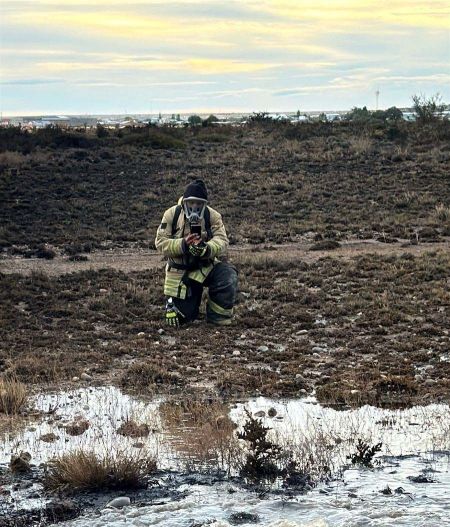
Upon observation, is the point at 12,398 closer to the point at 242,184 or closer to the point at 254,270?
the point at 254,270

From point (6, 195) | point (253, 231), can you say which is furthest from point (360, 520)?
point (6, 195)

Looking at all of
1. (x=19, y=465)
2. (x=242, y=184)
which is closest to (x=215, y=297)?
(x=19, y=465)

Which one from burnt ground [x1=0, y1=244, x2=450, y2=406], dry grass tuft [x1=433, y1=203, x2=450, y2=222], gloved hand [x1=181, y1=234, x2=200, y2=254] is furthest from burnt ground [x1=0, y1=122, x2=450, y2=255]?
gloved hand [x1=181, y1=234, x2=200, y2=254]

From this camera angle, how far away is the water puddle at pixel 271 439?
591 centimetres

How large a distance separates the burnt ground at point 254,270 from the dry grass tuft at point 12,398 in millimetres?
647

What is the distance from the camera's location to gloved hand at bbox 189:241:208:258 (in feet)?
35.3

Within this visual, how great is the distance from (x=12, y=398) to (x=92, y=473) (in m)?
2.06

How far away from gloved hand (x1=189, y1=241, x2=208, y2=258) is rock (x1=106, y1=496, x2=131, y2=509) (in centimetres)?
490

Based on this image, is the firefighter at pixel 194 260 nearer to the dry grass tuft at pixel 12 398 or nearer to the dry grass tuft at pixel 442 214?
the dry grass tuft at pixel 12 398

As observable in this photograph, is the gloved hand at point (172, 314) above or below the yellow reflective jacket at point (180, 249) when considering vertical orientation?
below

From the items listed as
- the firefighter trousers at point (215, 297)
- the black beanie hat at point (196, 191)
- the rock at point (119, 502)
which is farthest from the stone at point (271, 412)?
the black beanie hat at point (196, 191)

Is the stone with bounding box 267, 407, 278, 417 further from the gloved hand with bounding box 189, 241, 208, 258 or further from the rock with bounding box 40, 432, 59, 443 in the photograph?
the gloved hand with bounding box 189, 241, 208, 258

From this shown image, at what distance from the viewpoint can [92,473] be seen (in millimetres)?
6309

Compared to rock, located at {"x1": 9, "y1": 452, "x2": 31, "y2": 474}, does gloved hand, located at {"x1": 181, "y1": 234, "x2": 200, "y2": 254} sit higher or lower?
higher
